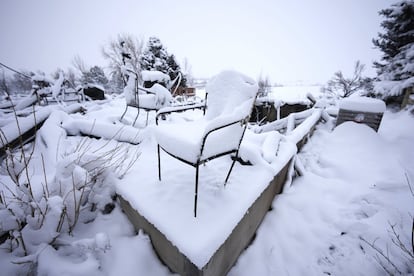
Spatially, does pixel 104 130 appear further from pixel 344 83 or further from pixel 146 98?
pixel 344 83

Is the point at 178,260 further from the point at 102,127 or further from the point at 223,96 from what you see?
the point at 102,127

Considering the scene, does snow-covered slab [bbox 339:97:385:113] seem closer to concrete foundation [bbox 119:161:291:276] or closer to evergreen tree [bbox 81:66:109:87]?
concrete foundation [bbox 119:161:291:276]

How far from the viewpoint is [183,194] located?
1501mm

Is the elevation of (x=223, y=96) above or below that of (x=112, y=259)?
above

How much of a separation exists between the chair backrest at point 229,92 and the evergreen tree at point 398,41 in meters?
8.50

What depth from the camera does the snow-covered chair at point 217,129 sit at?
1.14 metres

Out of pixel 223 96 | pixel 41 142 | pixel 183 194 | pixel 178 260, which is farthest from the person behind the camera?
pixel 41 142

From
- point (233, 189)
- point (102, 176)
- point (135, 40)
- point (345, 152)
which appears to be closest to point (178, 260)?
point (233, 189)

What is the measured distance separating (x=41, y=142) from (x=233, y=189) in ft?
8.45

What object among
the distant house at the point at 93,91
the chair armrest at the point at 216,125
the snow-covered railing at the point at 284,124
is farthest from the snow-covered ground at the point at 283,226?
the distant house at the point at 93,91

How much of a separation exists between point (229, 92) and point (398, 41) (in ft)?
35.1

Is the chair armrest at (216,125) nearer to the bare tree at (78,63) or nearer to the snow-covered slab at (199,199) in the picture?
the snow-covered slab at (199,199)

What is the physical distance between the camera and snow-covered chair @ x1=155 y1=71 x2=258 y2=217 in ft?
3.75

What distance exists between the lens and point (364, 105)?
3.62 metres
